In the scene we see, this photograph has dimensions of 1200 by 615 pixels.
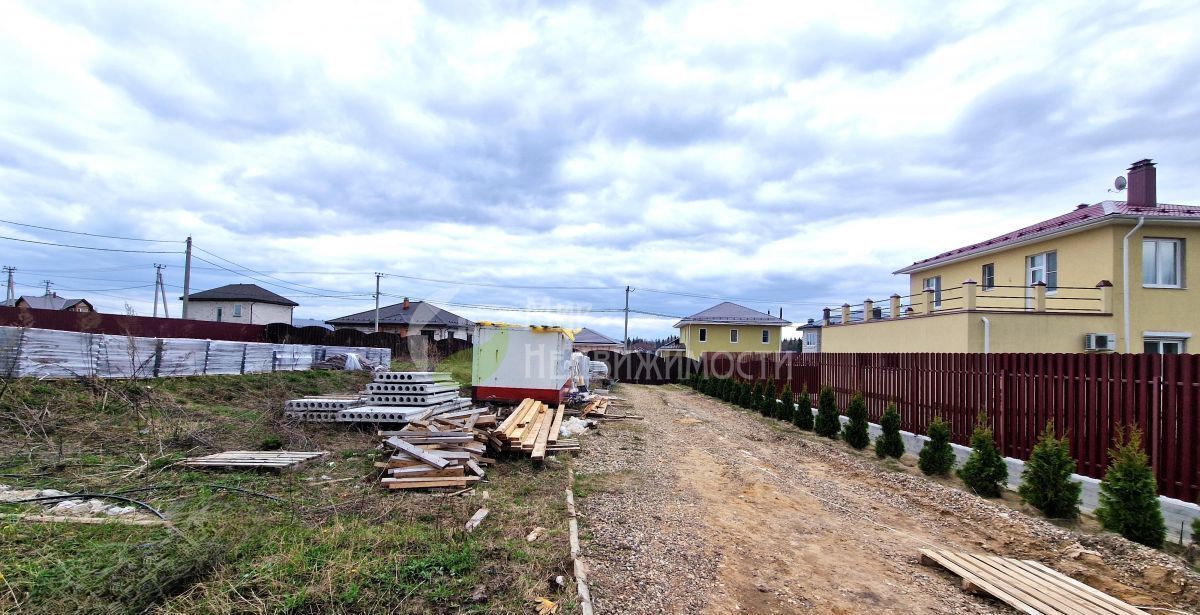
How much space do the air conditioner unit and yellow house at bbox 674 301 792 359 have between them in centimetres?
2395

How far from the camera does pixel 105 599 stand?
3.34 meters

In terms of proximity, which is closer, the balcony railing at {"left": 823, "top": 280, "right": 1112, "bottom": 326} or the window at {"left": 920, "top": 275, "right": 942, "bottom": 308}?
the balcony railing at {"left": 823, "top": 280, "right": 1112, "bottom": 326}

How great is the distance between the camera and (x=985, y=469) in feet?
23.0

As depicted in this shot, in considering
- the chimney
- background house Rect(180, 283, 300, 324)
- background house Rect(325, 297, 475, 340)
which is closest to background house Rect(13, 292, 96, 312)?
background house Rect(180, 283, 300, 324)

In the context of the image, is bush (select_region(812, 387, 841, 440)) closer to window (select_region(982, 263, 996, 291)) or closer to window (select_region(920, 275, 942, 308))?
window (select_region(982, 263, 996, 291))

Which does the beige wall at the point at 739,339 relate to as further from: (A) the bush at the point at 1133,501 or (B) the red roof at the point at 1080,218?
(A) the bush at the point at 1133,501

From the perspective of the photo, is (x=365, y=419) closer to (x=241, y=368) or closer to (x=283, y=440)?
(x=283, y=440)

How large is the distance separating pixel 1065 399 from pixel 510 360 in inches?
400

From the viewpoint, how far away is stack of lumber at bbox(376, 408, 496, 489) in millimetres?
6480

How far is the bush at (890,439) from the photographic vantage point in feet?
31.1

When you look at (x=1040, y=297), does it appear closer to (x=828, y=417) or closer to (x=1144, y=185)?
(x=1144, y=185)

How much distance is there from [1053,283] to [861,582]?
17.2 meters

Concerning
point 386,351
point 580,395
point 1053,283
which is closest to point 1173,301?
point 1053,283

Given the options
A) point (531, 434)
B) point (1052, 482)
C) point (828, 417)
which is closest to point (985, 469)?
point (1052, 482)
